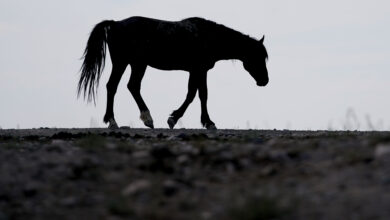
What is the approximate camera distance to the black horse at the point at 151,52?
15125 mm

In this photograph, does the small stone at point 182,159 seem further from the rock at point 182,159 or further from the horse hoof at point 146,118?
the horse hoof at point 146,118

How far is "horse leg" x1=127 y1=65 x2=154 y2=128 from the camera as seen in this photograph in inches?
601

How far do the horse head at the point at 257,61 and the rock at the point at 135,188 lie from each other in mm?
12072

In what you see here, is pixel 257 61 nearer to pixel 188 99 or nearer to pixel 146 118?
pixel 188 99

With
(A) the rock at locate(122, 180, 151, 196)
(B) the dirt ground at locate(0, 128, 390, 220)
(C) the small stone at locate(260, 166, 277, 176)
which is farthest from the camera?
(C) the small stone at locate(260, 166, 277, 176)

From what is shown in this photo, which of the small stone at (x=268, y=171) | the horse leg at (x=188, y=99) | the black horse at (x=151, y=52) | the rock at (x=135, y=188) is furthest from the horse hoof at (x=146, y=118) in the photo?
the rock at (x=135, y=188)

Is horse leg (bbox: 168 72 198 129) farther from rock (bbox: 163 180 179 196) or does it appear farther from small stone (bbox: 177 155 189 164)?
rock (bbox: 163 180 179 196)

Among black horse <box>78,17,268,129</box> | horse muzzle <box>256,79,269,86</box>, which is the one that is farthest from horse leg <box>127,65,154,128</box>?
horse muzzle <box>256,79,269,86</box>

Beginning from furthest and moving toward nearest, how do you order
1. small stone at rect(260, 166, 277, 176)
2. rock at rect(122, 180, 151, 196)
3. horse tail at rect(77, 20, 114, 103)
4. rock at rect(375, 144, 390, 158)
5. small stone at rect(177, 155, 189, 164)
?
horse tail at rect(77, 20, 114, 103)
small stone at rect(177, 155, 189, 164)
rock at rect(375, 144, 390, 158)
small stone at rect(260, 166, 277, 176)
rock at rect(122, 180, 151, 196)

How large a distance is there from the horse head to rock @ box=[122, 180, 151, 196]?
475 inches

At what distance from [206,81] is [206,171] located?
33.7ft

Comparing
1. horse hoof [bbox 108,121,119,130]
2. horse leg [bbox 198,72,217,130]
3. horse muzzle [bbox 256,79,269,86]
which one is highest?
horse muzzle [bbox 256,79,269,86]

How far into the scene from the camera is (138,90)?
15.4 m

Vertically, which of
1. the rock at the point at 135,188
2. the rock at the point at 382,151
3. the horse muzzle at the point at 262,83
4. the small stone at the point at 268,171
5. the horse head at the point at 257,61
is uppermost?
the horse head at the point at 257,61
